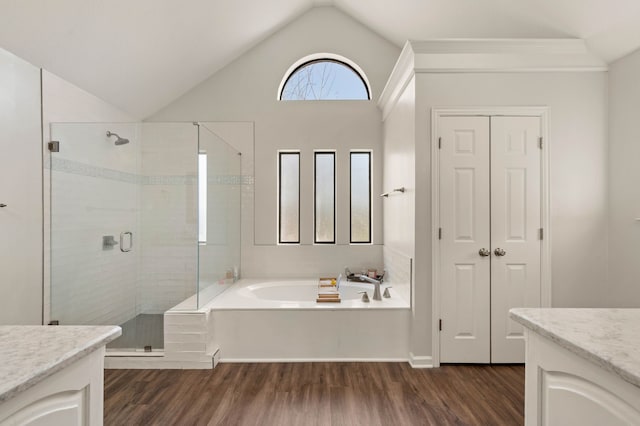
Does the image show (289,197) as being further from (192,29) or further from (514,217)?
(514,217)

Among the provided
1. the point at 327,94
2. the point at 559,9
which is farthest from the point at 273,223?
the point at 559,9

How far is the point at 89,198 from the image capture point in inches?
116

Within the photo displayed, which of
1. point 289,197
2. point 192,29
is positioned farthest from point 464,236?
point 192,29

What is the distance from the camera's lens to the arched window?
4.14 meters

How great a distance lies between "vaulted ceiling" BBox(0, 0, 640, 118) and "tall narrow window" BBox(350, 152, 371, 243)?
4.66 ft

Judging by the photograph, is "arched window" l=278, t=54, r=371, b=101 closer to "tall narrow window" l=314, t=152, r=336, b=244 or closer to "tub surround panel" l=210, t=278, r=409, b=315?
"tall narrow window" l=314, t=152, r=336, b=244

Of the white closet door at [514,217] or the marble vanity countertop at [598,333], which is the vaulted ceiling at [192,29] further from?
the marble vanity countertop at [598,333]

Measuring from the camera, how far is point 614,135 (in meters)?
2.65

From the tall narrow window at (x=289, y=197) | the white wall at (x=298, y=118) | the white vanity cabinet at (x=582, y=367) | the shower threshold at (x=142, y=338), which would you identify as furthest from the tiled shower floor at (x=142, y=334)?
the white vanity cabinet at (x=582, y=367)

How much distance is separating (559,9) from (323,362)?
3177 mm

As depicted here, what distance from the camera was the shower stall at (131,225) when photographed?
109 inches

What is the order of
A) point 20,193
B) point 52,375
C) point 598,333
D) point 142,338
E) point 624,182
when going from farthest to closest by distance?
point 142,338
point 624,182
point 20,193
point 598,333
point 52,375

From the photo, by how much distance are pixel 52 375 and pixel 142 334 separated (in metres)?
2.26

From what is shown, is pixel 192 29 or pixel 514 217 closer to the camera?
pixel 514 217
